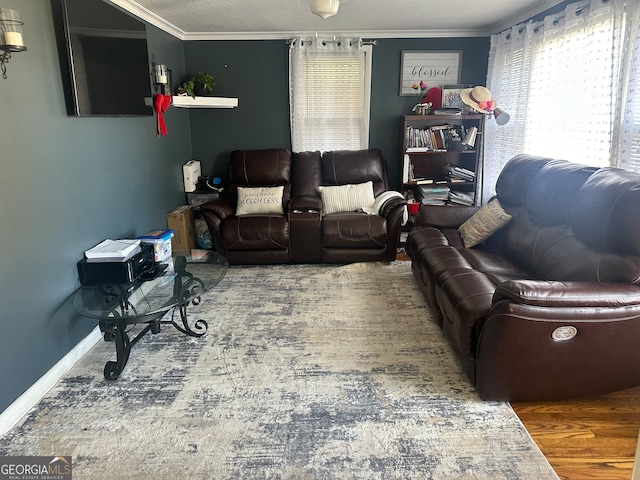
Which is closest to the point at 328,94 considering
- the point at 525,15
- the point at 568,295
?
the point at 525,15

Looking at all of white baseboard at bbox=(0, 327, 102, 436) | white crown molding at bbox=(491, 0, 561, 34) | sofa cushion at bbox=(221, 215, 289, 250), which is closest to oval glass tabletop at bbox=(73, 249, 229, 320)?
white baseboard at bbox=(0, 327, 102, 436)

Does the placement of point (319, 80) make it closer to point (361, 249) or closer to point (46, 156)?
point (361, 249)

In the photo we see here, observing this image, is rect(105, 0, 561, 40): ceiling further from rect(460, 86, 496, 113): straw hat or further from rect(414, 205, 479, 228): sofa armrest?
rect(414, 205, 479, 228): sofa armrest

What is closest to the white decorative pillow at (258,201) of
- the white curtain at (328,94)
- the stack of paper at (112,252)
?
the white curtain at (328,94)

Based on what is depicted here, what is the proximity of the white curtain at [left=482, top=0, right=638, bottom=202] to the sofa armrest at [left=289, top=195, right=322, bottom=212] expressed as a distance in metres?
1.82

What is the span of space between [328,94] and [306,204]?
1.39 m

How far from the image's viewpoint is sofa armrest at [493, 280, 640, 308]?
1.81m

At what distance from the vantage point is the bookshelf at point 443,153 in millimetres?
4434

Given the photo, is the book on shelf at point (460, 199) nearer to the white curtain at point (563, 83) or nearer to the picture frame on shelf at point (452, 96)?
the white curtain at point (563, 83)

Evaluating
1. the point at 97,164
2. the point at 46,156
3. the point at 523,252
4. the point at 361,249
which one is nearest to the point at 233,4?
the point at 97,164

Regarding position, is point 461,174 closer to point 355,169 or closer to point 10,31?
point 355,169

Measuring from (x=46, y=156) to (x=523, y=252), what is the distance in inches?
111

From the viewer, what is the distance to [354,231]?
3811 mm

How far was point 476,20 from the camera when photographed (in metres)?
4.05
